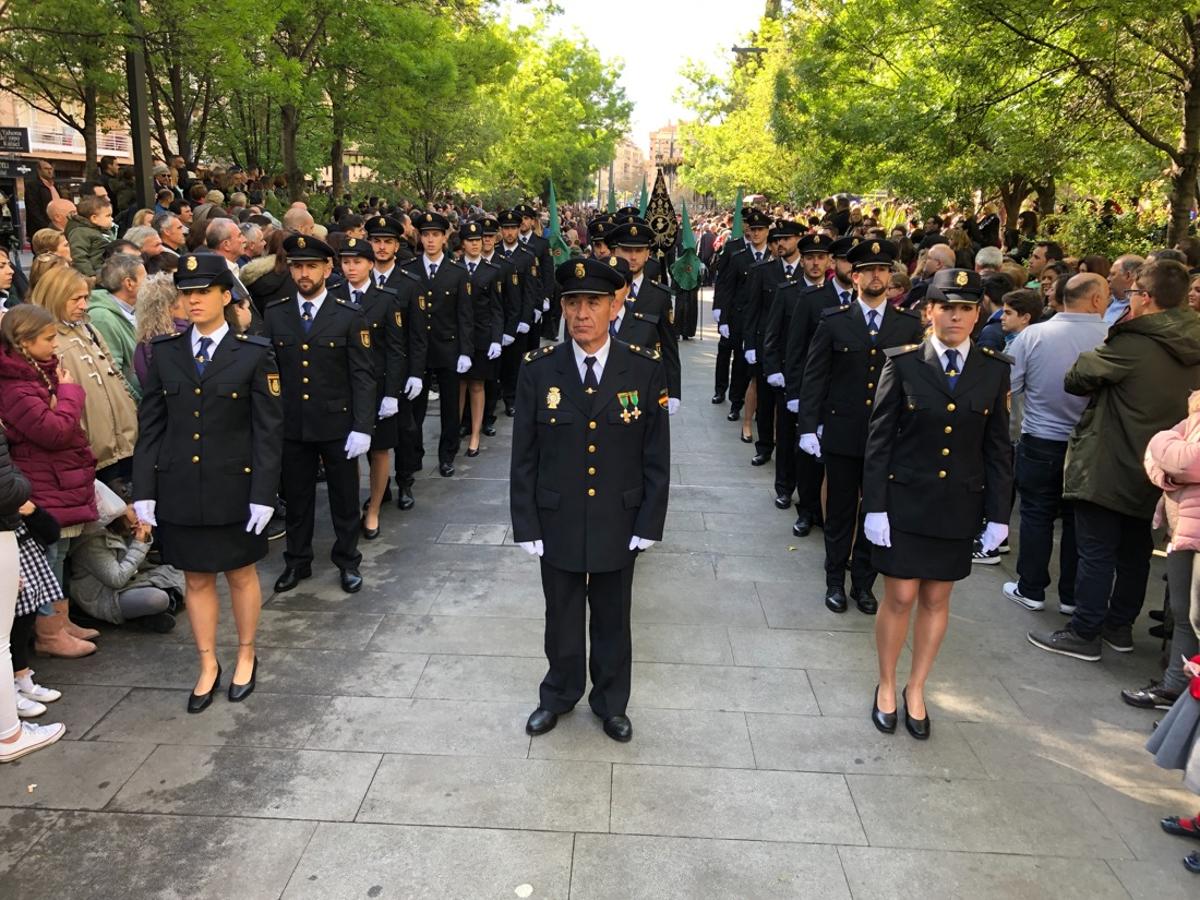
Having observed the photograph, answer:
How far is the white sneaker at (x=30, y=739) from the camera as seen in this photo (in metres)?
4.11

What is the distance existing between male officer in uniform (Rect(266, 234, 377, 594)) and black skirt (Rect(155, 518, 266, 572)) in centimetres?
146

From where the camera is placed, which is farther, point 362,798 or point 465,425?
point 465,425

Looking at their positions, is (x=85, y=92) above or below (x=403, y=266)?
above

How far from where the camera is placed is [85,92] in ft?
71.7

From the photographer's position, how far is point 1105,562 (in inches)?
209

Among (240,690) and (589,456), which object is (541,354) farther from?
(240,690)

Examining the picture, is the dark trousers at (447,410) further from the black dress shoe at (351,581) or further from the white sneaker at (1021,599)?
the white sneaker at (1021,599)

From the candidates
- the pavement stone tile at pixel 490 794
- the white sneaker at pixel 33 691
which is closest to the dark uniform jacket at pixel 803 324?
the pavement stone tile at pixel 490 794

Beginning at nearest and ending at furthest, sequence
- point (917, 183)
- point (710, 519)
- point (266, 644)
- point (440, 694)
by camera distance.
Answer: point (440, 694), point (266, 644), point (710, 519), point (917, 183)

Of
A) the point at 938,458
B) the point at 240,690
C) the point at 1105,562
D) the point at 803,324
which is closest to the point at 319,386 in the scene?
the point at 240,690

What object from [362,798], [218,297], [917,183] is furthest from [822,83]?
[362,798]

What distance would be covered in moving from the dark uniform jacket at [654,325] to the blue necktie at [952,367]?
2.34m

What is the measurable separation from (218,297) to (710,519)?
4364 mm

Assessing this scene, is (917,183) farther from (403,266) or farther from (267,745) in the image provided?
(267,745)
